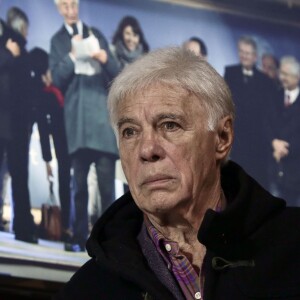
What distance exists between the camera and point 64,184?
2271mm

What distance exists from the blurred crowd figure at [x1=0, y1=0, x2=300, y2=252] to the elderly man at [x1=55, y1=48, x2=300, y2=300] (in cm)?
58

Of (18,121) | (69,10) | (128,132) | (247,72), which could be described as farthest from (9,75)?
(128,132)

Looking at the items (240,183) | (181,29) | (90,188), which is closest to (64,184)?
(90,188)

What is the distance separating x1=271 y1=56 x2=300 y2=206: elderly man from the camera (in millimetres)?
2336

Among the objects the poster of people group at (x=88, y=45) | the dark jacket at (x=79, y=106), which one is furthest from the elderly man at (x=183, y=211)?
the dark jacket at (x=79, y=106)

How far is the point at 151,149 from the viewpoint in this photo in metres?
1.59

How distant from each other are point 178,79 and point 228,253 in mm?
323

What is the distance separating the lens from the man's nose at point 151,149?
1584 mm

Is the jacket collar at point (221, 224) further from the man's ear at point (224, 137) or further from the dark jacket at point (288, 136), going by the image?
the dark jacket at point (288, 136)

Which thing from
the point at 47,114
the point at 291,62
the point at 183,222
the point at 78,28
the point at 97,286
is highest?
the point at 78,28

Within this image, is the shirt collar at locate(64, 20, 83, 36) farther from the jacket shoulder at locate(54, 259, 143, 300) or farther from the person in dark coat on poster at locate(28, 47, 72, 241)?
the jacket shoulder at locate(54, 259, 143, 300)

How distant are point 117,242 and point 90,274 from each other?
8 cm

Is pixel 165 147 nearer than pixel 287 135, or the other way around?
pixel 165 147

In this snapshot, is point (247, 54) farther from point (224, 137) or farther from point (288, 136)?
point (224, 137)
